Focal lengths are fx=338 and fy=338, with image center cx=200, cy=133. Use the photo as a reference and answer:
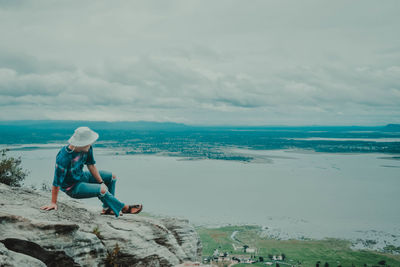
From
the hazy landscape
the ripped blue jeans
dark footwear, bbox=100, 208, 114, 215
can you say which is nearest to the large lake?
the hazy landscape

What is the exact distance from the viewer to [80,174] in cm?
727

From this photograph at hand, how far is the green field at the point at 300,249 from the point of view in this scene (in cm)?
3803

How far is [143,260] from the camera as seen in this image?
7219mm

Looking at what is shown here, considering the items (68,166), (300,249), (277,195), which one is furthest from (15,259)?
(277,195)

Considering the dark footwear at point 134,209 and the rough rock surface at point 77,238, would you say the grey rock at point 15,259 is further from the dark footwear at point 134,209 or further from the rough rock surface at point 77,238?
the dark footwear at point 134,209

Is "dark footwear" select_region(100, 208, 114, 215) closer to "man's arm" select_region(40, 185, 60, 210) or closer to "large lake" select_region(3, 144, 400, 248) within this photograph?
"man's arm" select_region(40, 185, 60, 210)

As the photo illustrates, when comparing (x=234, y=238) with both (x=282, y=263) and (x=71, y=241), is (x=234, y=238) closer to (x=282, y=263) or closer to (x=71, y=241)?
(x=282, y=263)

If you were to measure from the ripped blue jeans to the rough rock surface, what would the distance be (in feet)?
1.13

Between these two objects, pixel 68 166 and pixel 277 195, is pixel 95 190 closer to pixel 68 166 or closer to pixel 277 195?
pixel 68 166

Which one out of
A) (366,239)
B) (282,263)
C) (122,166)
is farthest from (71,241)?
(122,166)

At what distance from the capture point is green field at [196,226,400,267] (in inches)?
1497

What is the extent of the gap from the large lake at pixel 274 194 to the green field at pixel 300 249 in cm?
356

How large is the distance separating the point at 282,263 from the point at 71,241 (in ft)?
115

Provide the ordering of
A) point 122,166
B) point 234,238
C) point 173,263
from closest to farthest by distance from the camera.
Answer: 1. point 173,263
2. point 234,238
3. point 122,166
